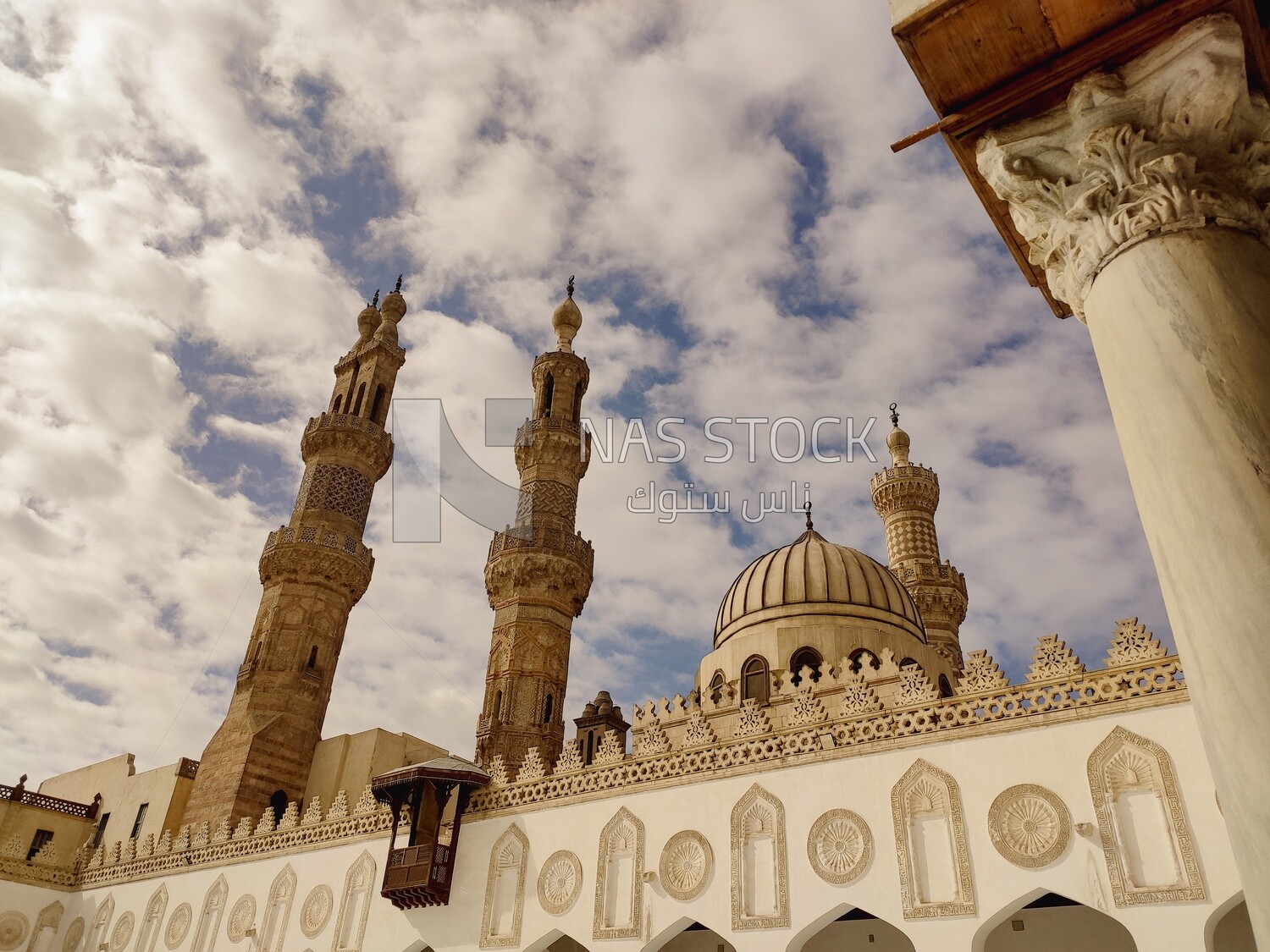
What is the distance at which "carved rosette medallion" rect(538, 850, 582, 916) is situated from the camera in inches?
470

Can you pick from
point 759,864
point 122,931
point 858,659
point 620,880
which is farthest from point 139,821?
point 759,864

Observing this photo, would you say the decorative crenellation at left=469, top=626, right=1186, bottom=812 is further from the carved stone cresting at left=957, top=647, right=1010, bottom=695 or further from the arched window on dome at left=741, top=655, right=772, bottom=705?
the arched window on dome at left=741, top=655, right=772, bottom=705

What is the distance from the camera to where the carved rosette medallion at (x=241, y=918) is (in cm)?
1562

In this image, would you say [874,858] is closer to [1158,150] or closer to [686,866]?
[686,866]

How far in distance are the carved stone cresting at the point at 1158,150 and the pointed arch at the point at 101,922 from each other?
873 inches

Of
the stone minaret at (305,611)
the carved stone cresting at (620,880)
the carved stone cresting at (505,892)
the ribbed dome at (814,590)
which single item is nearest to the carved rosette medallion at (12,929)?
the stone minaret at (305,611)

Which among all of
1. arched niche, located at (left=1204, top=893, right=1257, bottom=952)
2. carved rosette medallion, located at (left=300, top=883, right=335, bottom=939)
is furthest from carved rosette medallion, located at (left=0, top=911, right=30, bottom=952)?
arched niche, located at (left=1204, top=893, right=1257, bottom=952)

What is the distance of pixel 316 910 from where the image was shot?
576 inches

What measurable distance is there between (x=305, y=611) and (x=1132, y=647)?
61.7 feet

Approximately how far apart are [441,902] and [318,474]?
14109mm

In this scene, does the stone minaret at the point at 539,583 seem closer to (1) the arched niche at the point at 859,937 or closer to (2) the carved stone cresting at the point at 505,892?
(2) the carved stone cresting at the point at 505,892

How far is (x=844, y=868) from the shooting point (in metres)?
9.98

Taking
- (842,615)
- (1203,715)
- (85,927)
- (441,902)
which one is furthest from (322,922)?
(1203,715)

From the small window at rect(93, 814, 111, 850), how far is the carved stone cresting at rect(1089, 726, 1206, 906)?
2421cm
